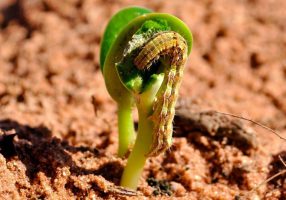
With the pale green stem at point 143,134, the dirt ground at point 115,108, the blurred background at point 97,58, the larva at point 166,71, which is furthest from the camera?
the blurred background at point 97,58

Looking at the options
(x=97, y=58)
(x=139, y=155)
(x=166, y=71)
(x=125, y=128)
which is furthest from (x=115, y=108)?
(x=166, y=71)

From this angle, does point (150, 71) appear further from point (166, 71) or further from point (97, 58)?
point (97, 58)

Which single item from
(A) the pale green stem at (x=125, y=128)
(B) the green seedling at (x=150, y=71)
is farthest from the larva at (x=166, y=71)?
(A) the pale green stem at (x=125, y=128)

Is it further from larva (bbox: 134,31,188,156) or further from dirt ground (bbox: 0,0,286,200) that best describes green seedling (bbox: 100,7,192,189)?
dirt ground (bbox: 0,0,286,200)

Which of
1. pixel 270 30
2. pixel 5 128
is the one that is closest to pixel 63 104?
pixel 5 128

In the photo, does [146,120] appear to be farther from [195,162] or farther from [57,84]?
[57,84]

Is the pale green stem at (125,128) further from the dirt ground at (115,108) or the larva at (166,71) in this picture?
the larva at (166,71)
